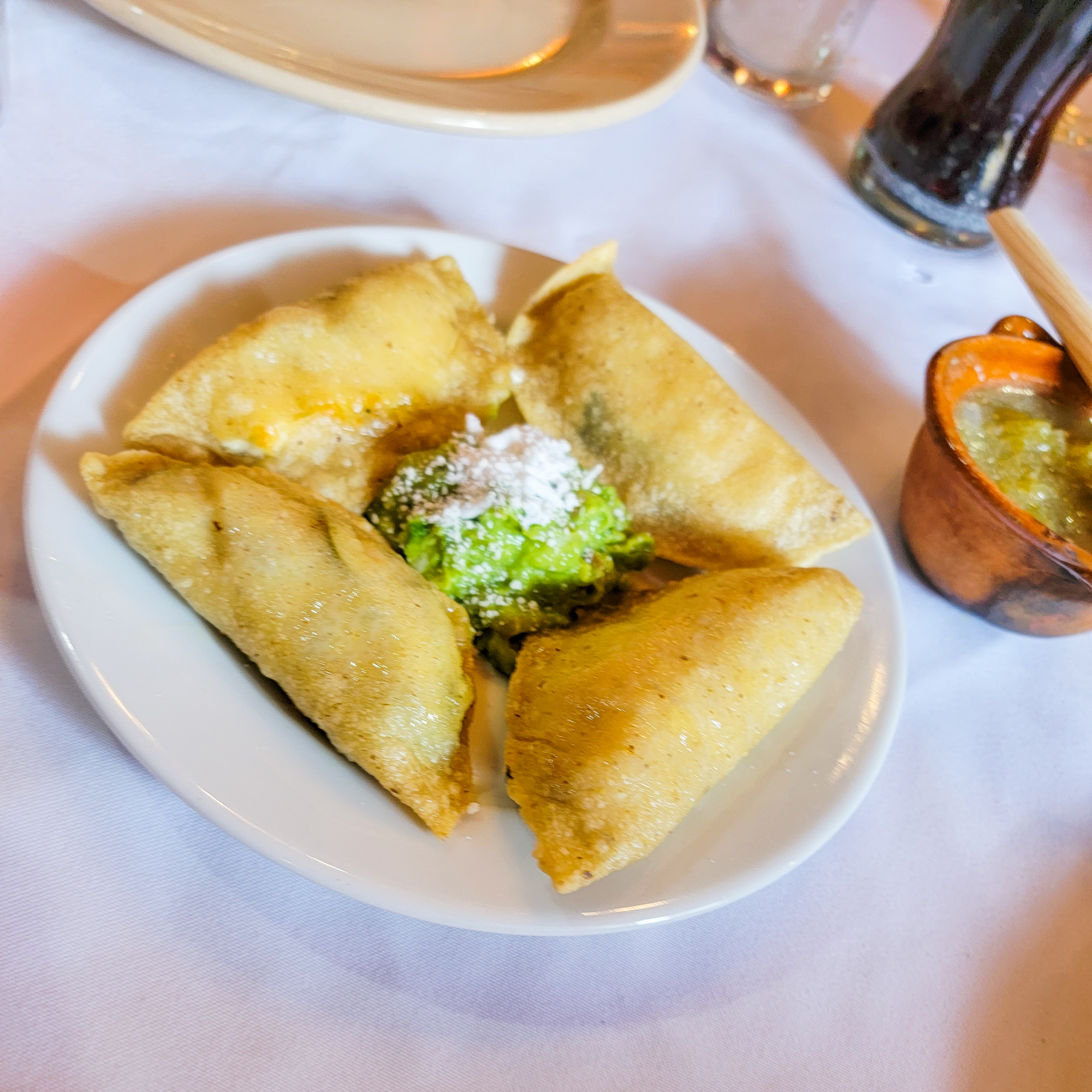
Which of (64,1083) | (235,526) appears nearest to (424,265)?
(235,526)

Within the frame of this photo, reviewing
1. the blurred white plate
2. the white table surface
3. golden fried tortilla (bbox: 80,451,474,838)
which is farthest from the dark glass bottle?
golden fried tortilla (bbox: 80,451,474,838)

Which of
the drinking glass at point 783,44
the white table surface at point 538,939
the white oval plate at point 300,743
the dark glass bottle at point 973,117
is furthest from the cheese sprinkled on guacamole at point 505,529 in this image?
the drinking glass at point 783,44

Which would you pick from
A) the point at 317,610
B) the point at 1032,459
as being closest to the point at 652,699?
the point at 317,610

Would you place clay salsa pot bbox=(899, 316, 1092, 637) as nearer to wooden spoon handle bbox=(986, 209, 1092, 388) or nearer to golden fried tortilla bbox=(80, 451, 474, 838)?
wooden spoon handle bbox=(986, 209, 1092, 388)

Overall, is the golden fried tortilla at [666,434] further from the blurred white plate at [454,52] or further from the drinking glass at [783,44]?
the drinking glass at [783,44]

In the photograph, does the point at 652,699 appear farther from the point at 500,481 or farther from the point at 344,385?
the point at 344,385
